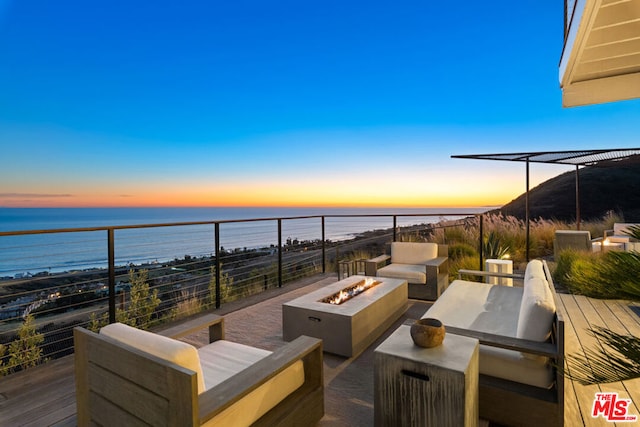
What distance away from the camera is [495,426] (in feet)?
5.73

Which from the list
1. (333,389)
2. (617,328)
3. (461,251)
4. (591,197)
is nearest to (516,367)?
(333,389)

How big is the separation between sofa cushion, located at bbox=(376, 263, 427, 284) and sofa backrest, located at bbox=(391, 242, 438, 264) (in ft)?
0.46

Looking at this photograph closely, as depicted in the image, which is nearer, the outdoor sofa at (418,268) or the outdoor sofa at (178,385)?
the outdoor sofa at (178,385)

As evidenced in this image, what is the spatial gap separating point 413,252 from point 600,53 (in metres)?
2.95

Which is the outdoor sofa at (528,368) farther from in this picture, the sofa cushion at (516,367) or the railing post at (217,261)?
the railing post at (217,261)

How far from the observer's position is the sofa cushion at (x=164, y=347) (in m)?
1.11

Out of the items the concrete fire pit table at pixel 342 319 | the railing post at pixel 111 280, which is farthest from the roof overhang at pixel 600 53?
the railing post at pixel 111 280

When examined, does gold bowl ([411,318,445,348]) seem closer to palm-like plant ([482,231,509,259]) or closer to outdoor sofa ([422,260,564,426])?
outdoor sofa ([422,260,564,426])

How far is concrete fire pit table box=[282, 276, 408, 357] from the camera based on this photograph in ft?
8.46

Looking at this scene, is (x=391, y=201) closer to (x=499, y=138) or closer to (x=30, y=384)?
(x=499, y=138)

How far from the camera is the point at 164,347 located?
1134 millimetres

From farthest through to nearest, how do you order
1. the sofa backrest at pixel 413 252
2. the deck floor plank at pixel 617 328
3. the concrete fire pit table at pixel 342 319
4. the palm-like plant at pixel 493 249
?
the palm-like plant at pixel 493 249 → the sofa backrest at pixel 413 252 → the concrete fire pit table at pixel 342 319 → the deck floor plank at pixel 617 328

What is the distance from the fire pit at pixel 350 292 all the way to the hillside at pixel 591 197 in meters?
21.6

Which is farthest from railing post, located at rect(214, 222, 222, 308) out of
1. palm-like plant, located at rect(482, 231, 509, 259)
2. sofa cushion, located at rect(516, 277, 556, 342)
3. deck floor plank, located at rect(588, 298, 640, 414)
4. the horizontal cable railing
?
palm-like plant, located at rect(482, 231, 509, 259)
